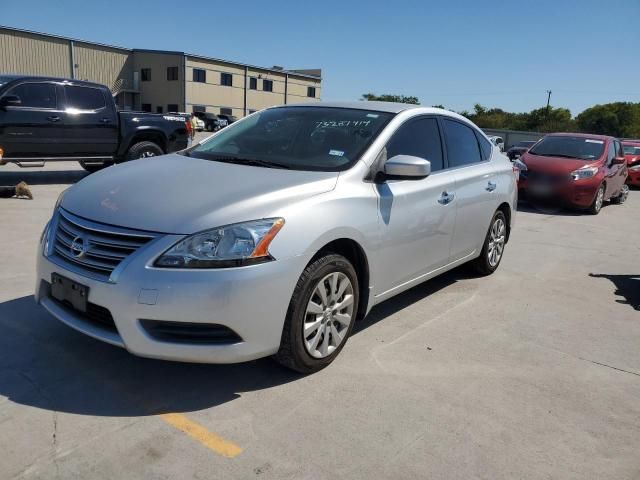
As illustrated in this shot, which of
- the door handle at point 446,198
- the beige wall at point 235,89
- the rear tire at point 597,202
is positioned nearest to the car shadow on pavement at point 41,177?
the door handle at point 446,198

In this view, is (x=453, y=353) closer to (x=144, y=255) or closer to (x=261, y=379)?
(x=261, y=379)

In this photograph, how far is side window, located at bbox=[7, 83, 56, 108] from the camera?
31.4ft

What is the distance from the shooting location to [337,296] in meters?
3.45

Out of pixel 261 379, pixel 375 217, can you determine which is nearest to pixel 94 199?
pixel 261 379

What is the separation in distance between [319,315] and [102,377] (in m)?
1.32

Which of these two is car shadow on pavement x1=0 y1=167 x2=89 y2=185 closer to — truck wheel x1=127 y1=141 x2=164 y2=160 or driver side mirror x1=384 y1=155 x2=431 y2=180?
truck wheel x1=127 y1=141 x2=164 y2=160

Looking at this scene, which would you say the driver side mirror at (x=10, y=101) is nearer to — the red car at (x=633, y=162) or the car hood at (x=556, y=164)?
the car hood at (x=556, y=164)

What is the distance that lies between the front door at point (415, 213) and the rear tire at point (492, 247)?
102 cm

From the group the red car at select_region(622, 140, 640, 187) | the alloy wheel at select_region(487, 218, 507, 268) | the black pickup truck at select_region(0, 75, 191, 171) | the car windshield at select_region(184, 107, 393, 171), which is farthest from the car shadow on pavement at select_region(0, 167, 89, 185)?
the red car at select_region(622, 140, 640, 187)

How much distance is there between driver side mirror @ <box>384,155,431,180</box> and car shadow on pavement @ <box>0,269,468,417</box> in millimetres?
1452

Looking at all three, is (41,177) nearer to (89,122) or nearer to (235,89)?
(89,122)

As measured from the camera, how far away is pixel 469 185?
16.0ft

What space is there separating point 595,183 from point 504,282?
5.89 metres

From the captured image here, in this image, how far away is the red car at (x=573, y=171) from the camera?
10328 mm
